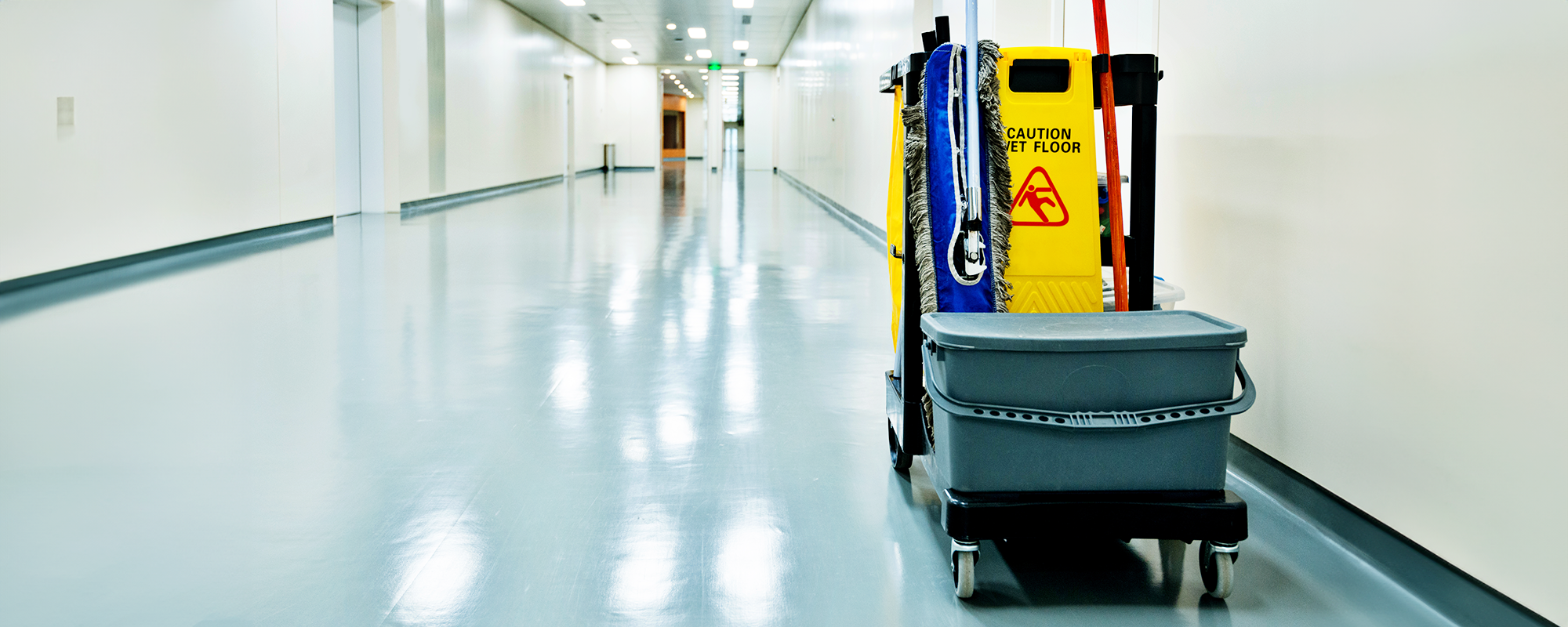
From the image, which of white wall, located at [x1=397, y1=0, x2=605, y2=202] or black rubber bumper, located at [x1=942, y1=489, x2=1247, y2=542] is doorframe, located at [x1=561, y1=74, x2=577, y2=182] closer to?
white wall, located at [x1=397, y1=0, x2=605, y2=202]

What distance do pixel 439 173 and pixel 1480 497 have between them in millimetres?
13265

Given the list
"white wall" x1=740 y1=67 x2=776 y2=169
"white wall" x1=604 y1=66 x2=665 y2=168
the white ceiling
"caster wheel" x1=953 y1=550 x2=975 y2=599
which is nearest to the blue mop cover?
"caster wheel" x1=953 y1=550 x2=975 y2=599

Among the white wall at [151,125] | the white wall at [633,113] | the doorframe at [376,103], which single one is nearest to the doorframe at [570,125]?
the white wall at [633,113]

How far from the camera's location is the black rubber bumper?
1.79m

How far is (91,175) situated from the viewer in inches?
245

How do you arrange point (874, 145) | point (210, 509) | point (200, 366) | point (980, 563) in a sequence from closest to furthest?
point (980, 563)
point (210, 509)
point (200, 366)
point (874, 145)

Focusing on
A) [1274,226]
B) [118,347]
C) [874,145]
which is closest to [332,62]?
[874,145]

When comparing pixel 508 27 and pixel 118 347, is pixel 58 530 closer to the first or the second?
→ pixel 118 347

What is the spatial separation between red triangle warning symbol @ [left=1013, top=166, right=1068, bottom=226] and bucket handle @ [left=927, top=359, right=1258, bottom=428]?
58 cm

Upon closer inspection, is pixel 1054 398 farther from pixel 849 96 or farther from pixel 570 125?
pixel 570 125

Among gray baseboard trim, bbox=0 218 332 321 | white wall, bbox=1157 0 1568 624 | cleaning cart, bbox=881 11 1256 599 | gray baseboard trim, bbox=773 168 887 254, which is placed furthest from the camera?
gray baseboard trim, bbox=773 168 887 254

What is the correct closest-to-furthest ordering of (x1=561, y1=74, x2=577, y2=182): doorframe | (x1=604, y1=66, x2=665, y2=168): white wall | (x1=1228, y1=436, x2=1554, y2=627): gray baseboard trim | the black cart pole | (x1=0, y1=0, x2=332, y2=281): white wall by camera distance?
(x1=1228, y1=436, x2=1554, y2=627): gray baseboard trim < the black cart pole < (x1=0, y1=0, x2=332, y2=281): white wall < (x1=561, y1=74, x2=577, y2=182): doorframe < (x1=604, y1=66, x2=665, y2=168): white wall

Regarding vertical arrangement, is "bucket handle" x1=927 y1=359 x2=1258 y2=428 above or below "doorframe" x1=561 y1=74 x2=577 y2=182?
below

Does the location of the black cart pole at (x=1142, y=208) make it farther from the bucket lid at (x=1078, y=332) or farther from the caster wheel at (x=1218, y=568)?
the caster wheel at (x=1218, y=568)
